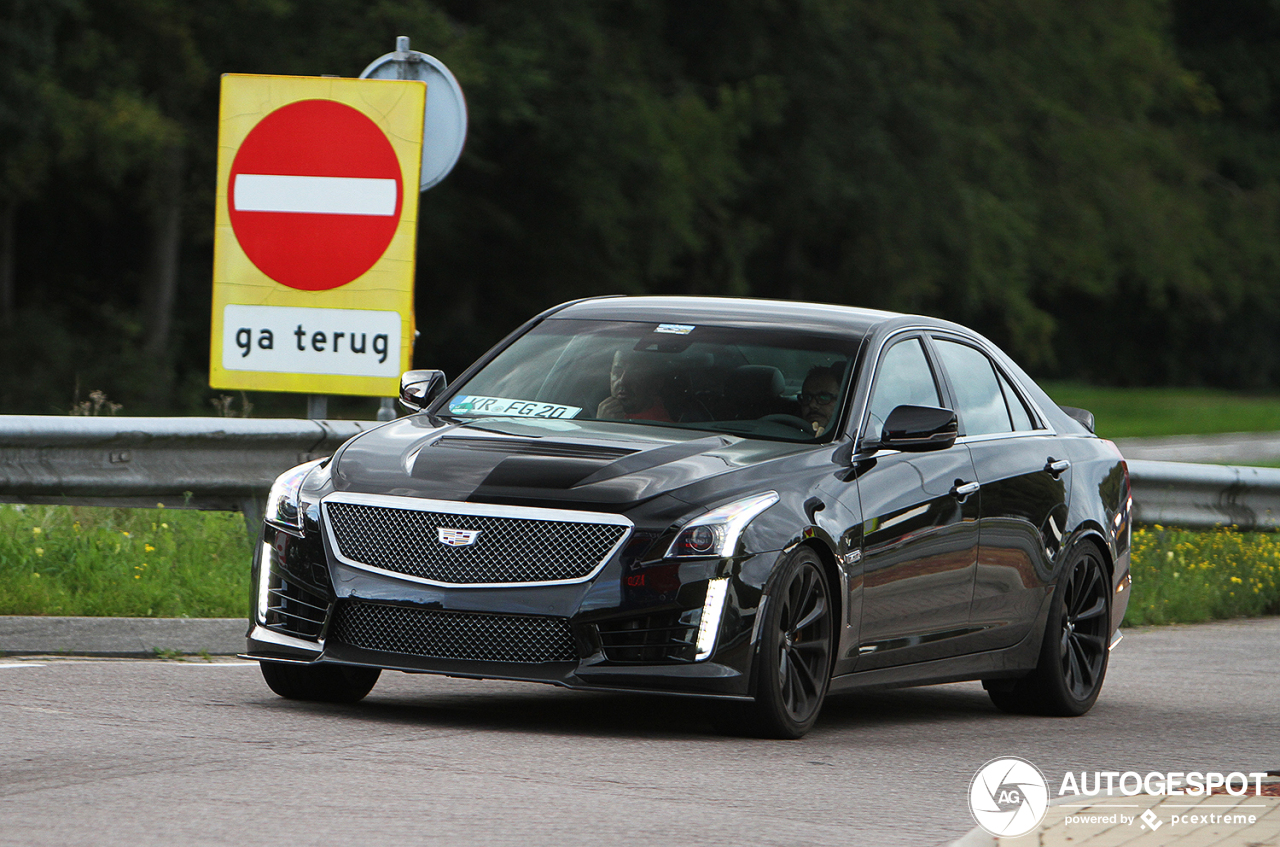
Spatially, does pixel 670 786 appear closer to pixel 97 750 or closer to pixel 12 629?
pixel 97 750

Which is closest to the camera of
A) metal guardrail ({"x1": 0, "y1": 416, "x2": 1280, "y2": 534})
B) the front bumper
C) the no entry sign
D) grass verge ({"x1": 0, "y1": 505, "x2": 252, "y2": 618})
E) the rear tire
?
the front bumper

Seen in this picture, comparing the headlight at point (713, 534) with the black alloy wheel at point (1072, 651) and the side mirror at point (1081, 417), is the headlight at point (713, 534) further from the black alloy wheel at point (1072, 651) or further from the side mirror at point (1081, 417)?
the side mirror at point (1081, 417)

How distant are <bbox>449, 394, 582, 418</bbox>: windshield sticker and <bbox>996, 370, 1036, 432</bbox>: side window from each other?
2.15 metres

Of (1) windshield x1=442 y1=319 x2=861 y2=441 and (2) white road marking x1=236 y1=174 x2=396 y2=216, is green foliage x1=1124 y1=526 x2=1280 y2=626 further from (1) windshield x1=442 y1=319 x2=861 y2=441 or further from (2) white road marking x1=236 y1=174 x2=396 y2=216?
(1) windshield x1=442 y1=319 x2=861 y2=441

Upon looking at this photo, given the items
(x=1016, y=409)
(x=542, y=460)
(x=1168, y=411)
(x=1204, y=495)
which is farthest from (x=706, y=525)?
(x=1168, y=411)

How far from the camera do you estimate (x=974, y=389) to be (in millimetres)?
9133

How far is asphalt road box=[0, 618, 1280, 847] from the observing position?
5688mm

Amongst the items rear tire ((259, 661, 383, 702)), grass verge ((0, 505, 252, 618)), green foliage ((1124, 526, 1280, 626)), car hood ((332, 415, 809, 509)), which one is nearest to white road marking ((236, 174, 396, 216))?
grass verge ((0, 505, 252, 618))

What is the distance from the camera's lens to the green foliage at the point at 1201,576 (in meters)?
13.3

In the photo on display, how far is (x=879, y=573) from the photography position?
793 cm

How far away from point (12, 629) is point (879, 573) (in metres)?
3.65

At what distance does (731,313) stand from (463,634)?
2.01 m

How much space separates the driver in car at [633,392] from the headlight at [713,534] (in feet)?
2.96

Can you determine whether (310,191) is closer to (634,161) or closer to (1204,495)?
(1204,495)
